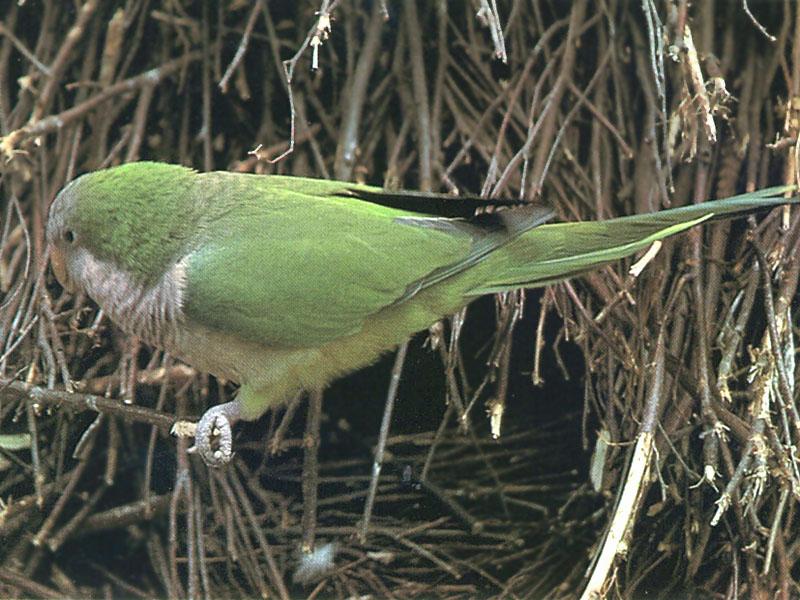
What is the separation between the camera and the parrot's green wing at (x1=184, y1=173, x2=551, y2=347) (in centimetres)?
131

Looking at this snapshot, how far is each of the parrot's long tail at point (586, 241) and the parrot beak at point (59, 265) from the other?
24.0 inches

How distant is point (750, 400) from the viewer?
125cm

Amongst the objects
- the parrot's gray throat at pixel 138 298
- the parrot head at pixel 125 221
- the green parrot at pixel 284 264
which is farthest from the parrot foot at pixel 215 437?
the parrot head at pixel 125 221

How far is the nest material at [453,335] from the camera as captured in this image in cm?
124

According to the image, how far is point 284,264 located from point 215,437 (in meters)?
0.26

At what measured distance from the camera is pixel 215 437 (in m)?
1.33

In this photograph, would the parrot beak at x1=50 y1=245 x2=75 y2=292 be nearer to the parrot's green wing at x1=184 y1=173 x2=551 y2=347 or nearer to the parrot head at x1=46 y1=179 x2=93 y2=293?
the parrot head at x1=46 y1=179 x2=93 y2=293

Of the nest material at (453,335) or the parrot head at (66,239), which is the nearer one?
the nest material at (453,335)

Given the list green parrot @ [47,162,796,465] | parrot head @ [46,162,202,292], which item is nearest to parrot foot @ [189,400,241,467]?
green parrot @ [47,162,796,465]

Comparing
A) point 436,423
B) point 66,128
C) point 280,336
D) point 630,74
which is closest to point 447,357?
point 436,423

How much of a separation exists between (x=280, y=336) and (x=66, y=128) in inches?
20.9

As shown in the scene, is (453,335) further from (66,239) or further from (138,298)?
(66,239)

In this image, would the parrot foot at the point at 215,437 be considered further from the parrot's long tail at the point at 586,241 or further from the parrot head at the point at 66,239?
the parrot's long tail at the point at 586,241

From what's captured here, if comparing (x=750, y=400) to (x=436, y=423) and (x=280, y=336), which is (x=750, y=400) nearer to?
(x=436, y=423)
